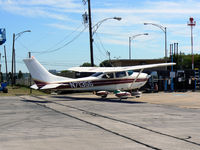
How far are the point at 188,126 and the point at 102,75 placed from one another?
50.2 ft

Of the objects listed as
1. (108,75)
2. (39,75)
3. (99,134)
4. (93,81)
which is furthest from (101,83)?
(99,134)

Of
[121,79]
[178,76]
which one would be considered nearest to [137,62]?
[178,76]

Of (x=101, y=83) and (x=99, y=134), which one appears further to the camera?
(x=101, y=83)

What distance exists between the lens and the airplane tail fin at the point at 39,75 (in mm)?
25953

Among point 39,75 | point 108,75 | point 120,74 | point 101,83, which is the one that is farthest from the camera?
point 120,74

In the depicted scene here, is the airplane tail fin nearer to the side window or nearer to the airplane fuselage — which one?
the airplane fuselage

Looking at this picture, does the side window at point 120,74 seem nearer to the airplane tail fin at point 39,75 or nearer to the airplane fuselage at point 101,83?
the airplane fuselage at point 101,83

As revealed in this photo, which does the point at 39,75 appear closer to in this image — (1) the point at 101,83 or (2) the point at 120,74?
(1) the point at 101,83

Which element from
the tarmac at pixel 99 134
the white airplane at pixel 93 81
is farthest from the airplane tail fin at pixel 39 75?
the tarmac at pixel 99 134

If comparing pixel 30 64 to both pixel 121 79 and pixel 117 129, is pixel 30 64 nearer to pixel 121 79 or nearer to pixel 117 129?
pixel 121 79

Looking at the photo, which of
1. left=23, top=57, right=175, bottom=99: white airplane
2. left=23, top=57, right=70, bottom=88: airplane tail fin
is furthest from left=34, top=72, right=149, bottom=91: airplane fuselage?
left=23, top=57, right=70, bottom=88: airplane tail fin

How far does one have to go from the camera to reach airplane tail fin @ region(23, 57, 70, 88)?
2595cm

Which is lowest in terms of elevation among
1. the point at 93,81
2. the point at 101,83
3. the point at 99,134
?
the point at 99,134

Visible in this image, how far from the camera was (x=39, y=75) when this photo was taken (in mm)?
26109
